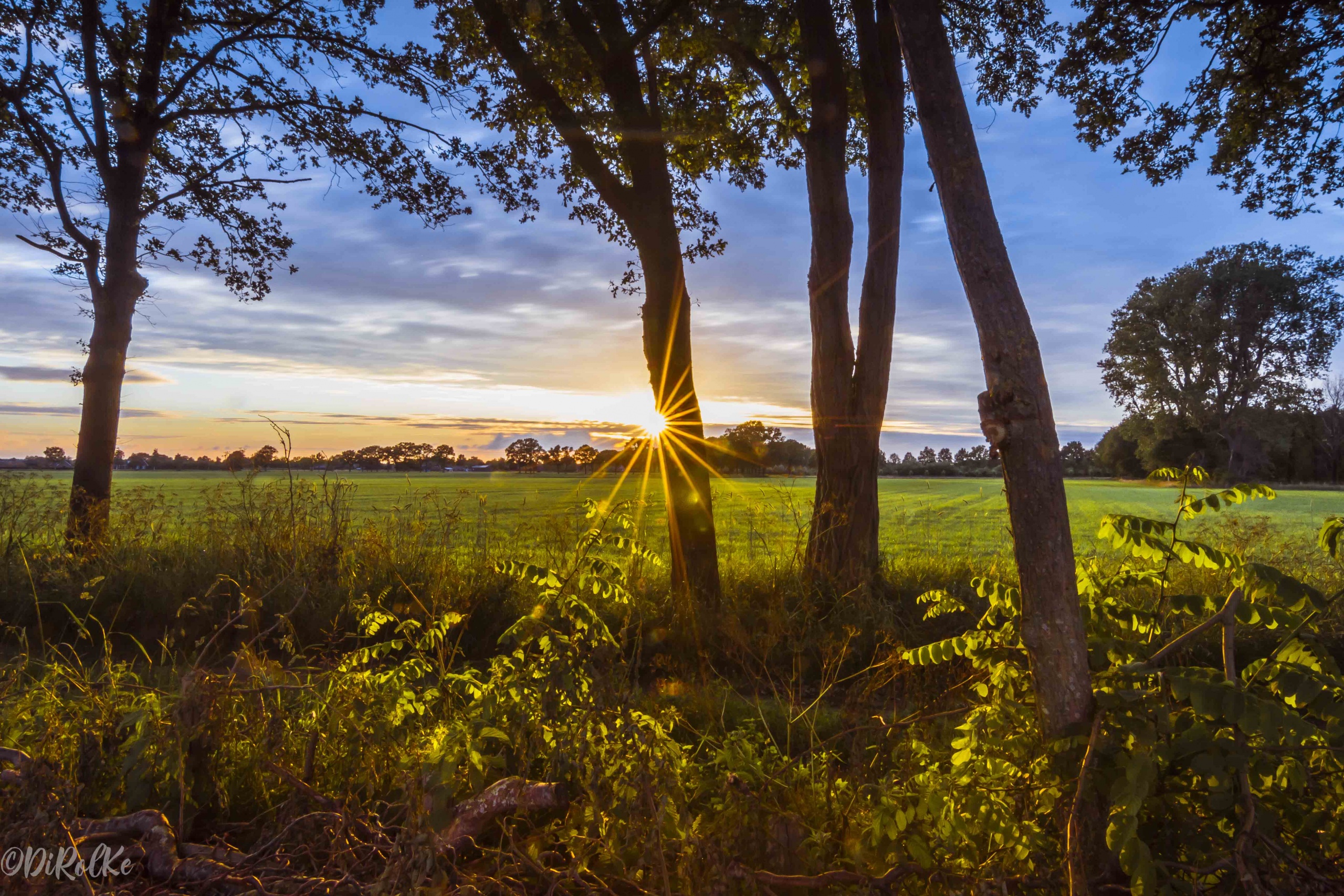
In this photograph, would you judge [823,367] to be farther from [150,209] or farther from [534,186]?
[150,209]

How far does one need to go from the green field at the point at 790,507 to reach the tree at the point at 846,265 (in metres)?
0.68

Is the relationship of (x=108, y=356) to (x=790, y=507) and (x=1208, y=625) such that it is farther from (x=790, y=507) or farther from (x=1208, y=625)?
(x=1208, y=625)

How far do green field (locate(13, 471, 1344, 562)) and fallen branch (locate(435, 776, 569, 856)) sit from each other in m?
1.71

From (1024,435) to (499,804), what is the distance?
230cm

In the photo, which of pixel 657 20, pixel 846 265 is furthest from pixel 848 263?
pixel 657 20

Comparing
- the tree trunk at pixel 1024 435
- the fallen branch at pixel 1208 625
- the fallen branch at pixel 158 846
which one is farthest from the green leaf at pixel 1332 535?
the fallen branch at pixel 158 846

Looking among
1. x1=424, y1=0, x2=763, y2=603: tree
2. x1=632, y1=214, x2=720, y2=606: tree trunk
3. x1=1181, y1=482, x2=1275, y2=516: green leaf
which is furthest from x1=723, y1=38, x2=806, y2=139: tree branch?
x1=1181, y1=482, x2=1275, y2=516: green leaf

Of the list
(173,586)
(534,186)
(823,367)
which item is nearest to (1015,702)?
(823,367)

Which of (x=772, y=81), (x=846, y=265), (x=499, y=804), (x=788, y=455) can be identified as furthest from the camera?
(x=788, y=455)

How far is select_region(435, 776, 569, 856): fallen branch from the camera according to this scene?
8.49 ft

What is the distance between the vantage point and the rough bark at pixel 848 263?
25.9 ft

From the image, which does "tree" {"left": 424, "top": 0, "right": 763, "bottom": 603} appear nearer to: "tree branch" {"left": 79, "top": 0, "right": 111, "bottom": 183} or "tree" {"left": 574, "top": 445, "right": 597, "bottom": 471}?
"tree" {"left": 574, "top": 445, "right": 597, "bottom": 471}

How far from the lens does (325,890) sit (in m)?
2.21

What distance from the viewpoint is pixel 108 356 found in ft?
34.0
